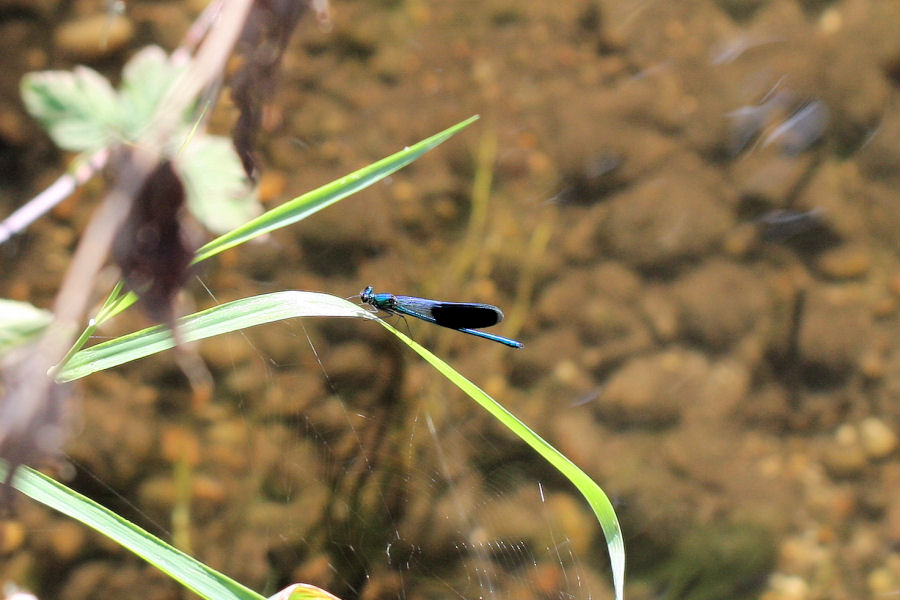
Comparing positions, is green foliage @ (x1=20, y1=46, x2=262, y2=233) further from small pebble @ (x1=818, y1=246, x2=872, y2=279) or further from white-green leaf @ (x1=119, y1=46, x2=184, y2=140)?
small pebble @ (x1=818, y1=246, x2=872, y2=279)

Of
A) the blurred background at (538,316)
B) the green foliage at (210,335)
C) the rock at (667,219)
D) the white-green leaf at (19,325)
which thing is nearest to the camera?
the white-green leaf at (19,325)

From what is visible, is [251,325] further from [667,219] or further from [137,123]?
[667,219]

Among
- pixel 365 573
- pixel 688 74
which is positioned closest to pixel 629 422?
pixel 365 573

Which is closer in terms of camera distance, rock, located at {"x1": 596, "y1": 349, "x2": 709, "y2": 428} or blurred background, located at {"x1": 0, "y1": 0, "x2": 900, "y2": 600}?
blurred background, located at {"x1": 0, "y1": 0, "x2": 900, "y2": 600}

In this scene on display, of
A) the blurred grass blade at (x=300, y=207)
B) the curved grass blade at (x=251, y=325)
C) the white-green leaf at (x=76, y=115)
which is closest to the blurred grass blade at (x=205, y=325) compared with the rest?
the curved grass blade at (x=251, y=325)

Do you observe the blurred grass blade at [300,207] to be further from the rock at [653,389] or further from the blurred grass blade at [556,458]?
the rock at [653,389]

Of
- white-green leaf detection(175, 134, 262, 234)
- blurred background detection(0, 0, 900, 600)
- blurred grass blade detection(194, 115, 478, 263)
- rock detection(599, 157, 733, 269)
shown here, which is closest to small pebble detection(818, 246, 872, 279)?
blurred background detection(0, 0, 900, 600)

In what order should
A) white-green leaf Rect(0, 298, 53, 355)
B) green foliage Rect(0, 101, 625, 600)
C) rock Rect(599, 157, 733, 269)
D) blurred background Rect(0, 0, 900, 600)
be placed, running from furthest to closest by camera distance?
1. rock Rect(599, 157, 733, 269)
2. blurred background Rect(0, 0, 900, 600)
3. green foliage Rect(0, 101, 625, 600)
4. white-green leaf Rect(0, 298, 53, 355)
